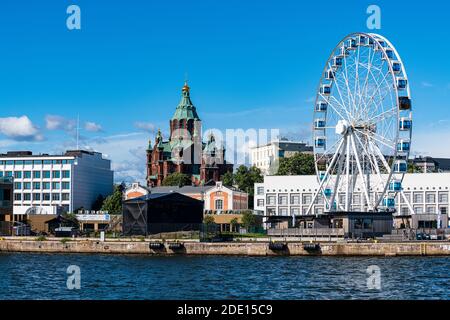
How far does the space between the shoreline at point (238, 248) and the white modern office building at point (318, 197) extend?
57.0 metres

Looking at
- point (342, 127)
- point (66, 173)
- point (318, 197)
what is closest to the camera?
point (342, 127)

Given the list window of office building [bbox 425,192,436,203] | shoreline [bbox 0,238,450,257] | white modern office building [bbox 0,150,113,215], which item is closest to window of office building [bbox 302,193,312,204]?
window of office building [bbox 425,192,436,203]

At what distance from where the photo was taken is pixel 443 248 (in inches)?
3295

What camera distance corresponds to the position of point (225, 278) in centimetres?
5972

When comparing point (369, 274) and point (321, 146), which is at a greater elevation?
point (321, 146)

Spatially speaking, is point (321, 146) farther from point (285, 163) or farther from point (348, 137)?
point (285, 163)

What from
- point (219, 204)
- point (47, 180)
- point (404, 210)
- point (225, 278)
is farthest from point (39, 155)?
point (225, 278)

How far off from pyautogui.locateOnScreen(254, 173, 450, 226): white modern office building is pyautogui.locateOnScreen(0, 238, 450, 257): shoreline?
187 feet

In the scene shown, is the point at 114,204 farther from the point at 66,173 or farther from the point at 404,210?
the point at 404,210

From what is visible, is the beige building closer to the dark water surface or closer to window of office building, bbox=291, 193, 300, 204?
window of office building, bbox=291, 193, 300, 204

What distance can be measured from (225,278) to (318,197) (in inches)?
3831

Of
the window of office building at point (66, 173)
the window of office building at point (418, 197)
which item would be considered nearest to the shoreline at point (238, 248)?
the window of office building at point (418, 197)

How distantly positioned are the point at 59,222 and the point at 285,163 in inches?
2907
